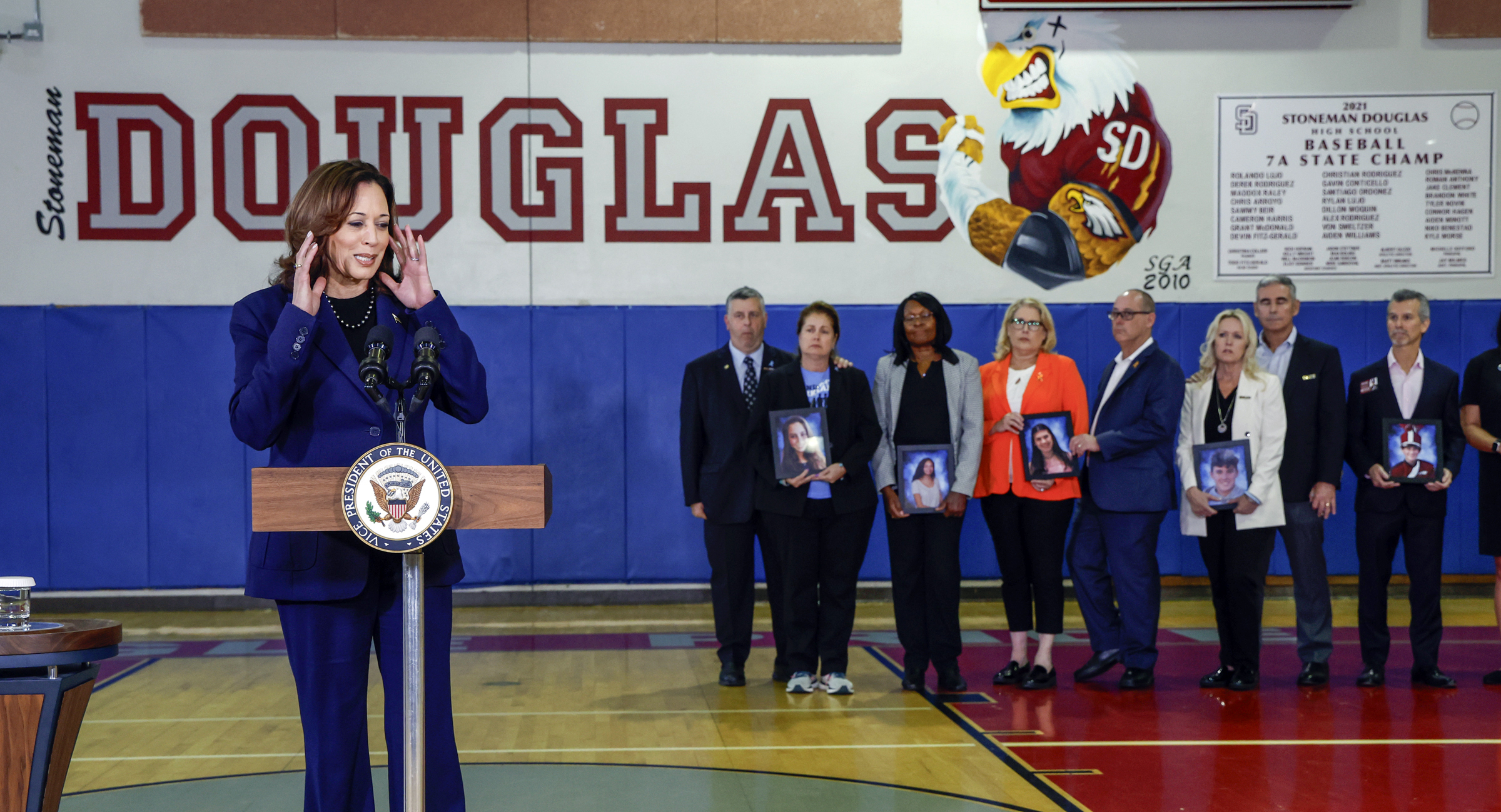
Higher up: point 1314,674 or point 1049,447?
point 1049,447

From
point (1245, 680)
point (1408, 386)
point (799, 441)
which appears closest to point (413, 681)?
point (799, 441)

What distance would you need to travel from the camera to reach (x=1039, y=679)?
5.27m

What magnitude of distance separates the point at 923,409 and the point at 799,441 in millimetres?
605

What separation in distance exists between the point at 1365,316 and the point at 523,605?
644 centimetres

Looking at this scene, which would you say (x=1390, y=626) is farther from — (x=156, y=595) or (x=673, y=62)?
(x=156, y=595)

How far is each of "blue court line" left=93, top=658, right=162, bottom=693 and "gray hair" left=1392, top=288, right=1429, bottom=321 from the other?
21.0ft

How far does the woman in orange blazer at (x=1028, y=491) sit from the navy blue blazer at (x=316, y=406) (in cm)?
351

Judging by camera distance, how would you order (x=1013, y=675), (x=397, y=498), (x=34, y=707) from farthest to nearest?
(x=1013, y=675) < (x=34, y=707) < (x=397, y=498)

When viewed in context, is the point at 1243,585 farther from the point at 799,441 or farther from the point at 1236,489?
the point at 799,441

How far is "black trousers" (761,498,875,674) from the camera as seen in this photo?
17.2ft

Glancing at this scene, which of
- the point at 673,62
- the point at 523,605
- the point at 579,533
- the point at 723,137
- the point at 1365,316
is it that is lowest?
the point at 523,605

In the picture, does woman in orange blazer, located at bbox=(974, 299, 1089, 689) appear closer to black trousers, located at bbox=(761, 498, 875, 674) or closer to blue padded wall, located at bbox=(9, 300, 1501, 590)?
black trousers, located at bbox=(761, 498, 875, 674)

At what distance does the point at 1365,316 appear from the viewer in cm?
834

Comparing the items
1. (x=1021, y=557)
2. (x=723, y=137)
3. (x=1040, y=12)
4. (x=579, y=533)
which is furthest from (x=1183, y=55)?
Answer: (x=579, y=533)
